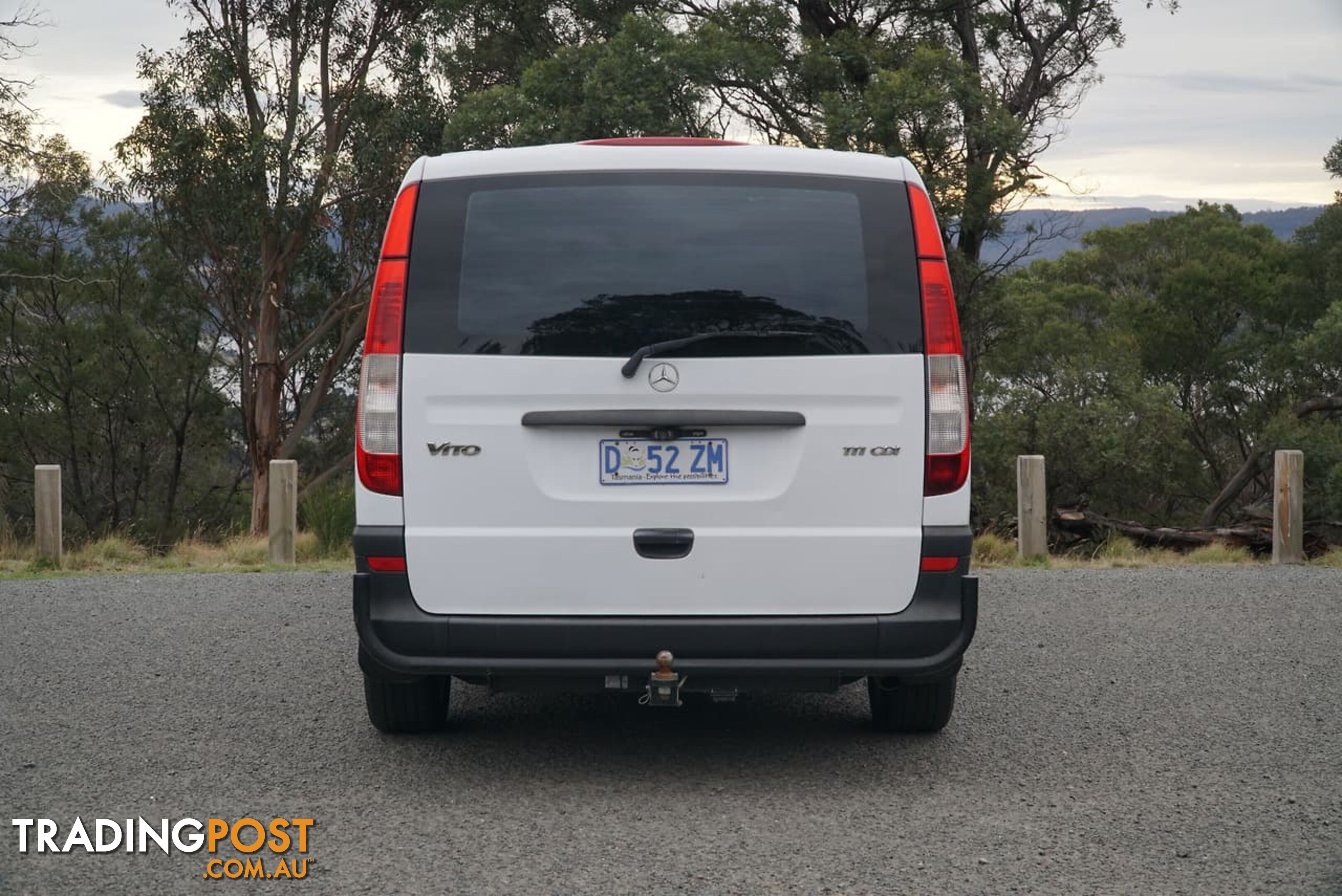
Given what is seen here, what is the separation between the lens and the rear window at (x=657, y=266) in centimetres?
459

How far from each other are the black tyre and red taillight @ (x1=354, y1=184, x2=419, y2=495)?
3.27ft

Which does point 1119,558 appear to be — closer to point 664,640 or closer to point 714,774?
point 714,774

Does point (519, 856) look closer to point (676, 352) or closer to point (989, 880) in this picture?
point (989, 880)

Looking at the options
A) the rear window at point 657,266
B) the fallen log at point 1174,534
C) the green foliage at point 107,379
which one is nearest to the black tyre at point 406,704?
the rear window at point 657,266

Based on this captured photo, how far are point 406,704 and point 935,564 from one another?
200 cm

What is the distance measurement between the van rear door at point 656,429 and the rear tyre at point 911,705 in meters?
0.91

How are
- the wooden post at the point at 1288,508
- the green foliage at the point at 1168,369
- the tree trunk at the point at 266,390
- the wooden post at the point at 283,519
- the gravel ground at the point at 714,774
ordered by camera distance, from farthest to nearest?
the tree trunk at the point at 266,390, the green foliage at the point at 1168,369, the wooden post at the point at 1288,508, the wooden post at the point at 283,519, the gravel ground at the point at 714,774

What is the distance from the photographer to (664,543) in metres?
4.56

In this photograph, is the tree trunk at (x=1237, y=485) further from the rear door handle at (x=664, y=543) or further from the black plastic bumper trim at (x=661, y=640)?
the rear door handle at (x=664, y=543)

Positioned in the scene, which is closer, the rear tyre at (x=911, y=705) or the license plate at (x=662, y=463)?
the license plate at (x=662, y=463)

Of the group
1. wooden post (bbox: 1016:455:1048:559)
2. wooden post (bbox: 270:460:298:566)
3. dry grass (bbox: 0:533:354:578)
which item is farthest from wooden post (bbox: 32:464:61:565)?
wooden post (bbox: 1016:455:1048:559)

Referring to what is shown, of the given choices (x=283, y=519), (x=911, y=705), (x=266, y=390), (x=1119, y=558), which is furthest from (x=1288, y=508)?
(x=266, y=390)

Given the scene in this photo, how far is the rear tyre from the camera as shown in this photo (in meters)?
5.44

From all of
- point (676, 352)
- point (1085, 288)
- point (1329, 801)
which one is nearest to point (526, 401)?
point (676, 352)
